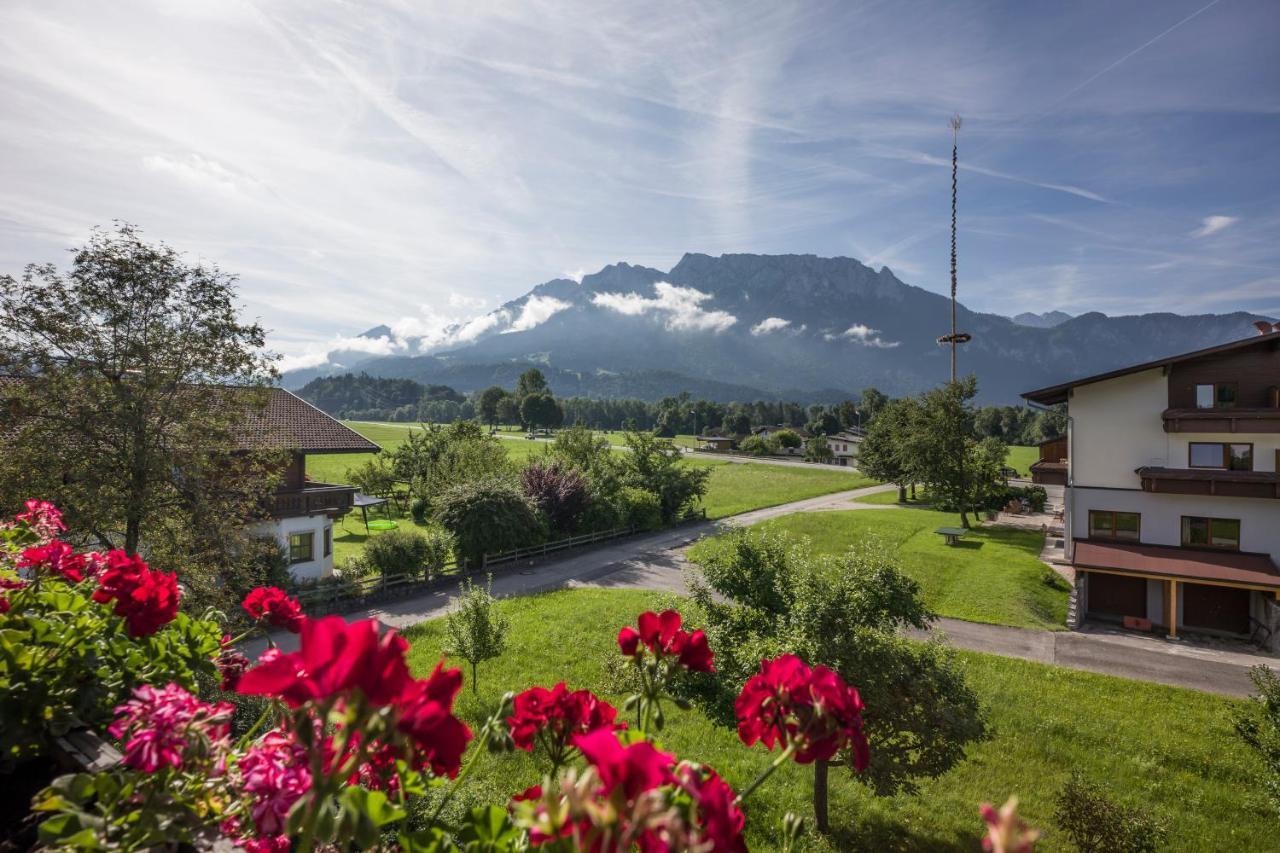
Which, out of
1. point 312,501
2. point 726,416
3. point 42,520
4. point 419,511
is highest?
point 726,416

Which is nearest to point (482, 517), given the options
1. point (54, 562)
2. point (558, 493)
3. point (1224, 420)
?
point (558, 493)

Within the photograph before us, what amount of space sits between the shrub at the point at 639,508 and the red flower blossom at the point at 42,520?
30.9 metres

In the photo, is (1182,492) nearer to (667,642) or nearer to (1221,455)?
(1221,455)

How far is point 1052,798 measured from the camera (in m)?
10.7

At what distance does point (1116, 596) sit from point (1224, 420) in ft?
24.6

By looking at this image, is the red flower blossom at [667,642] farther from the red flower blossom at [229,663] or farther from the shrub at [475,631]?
the shrub at [475,631]

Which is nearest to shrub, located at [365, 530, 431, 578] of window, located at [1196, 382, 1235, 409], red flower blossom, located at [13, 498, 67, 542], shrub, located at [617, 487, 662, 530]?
shrub, located at [617, 487, 662, 530]

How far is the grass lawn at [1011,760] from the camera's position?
991cm

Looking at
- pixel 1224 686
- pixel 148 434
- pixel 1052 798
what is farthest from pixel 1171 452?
pixel 148 434

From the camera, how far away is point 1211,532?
20922mm

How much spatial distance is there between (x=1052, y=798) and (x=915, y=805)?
104 inches

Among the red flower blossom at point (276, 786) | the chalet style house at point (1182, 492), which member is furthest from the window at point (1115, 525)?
the red flower blossom at point (276, 786)

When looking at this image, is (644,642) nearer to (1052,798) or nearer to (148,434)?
(1052,798)

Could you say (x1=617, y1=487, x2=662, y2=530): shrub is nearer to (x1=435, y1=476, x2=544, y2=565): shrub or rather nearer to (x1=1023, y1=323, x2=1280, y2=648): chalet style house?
(x1=435, y1=476, x2=544, y2=565): shrub
